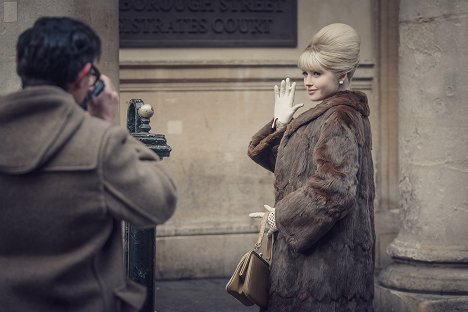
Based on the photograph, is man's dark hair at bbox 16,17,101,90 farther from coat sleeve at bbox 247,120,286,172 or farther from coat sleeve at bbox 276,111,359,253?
coat sleeve at bbox 247,120,286,172

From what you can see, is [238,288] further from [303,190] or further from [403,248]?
[403,248]

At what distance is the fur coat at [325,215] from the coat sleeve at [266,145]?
26 centimetres

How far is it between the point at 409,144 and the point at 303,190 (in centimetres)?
300

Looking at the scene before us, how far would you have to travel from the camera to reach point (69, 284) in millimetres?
2949

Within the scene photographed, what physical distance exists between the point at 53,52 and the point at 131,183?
40 cm

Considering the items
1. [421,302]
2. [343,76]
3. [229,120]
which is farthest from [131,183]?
[229,120]

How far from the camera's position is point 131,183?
2.89 meters

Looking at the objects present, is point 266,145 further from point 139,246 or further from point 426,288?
point 426,288

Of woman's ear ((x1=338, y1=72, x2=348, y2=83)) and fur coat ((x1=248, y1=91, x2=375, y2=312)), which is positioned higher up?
woman's ear ((x1=338, y1=72, x2=348, y2=83))

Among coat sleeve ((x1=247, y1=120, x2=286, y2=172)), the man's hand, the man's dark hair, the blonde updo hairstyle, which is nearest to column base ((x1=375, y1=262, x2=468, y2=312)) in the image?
coat sleeve ((x1=247, y1=120, x2=286, y2=172))

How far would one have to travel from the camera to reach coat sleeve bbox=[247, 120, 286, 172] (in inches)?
200

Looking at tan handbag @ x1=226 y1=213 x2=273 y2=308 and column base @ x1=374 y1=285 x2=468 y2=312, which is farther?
column base @ x1=374 y1=285 x2=468 y2=312

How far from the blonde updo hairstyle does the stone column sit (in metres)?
2.61

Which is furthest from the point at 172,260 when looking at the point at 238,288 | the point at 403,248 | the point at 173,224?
the point at 238,288
